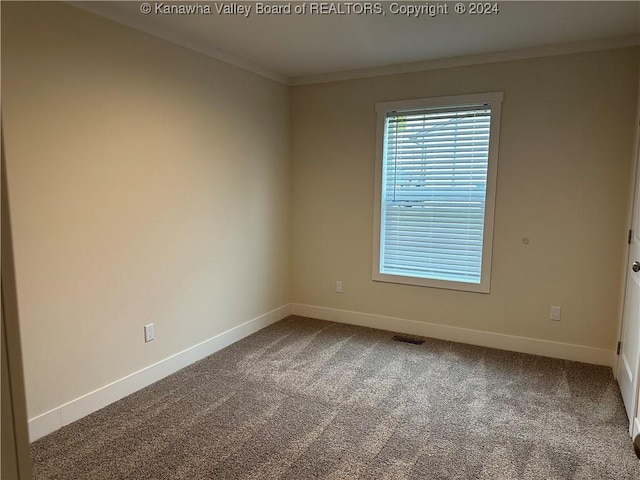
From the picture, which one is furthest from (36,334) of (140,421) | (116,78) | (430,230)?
(430,230)

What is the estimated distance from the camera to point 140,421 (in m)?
2.44

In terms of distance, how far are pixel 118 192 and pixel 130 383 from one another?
1236 millimetres

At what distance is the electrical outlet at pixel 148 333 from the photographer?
290 centimetres

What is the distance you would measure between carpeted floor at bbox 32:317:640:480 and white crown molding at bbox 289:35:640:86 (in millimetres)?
2314

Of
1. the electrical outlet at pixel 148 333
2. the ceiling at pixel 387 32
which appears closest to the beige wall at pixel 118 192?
the electrical outlet at pixel 148 333

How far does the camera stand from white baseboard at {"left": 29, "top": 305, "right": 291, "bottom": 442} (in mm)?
2326

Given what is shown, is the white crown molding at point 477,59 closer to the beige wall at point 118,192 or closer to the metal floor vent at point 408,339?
the beige wall at point 118,192

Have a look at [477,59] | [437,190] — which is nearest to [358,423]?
[437,190]

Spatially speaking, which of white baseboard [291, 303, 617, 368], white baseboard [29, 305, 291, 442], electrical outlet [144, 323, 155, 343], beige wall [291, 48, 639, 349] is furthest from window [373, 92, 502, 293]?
electrical outlet [144, 323, 155, 343]

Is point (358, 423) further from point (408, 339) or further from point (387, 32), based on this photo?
point (387, 32)

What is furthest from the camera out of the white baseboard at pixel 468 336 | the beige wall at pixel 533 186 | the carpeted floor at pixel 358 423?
the white baseboard at pixel 468 336

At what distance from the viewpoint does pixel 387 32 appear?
290 centimetres

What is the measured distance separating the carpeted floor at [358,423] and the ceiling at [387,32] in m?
2.34

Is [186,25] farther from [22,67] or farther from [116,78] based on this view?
[22,67]
